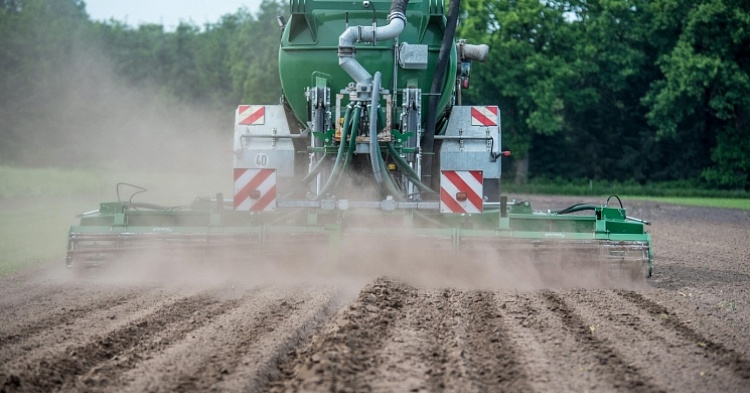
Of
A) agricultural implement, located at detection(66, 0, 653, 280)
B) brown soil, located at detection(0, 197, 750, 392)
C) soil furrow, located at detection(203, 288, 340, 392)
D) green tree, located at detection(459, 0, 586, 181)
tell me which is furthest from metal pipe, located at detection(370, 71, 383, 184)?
green tree, located at detection(459, 0, 586, 181)

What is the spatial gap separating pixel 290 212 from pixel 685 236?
11.1m

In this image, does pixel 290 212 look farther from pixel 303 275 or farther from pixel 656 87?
pixel 656 87

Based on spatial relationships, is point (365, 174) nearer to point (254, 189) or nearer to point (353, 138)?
point (353, 138)

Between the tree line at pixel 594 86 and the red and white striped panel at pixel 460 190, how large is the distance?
33.0m

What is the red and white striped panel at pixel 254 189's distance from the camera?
11328 millimetres

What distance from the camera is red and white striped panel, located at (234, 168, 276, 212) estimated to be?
1133 centimetres

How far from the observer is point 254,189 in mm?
11352

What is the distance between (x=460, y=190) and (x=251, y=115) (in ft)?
9.33

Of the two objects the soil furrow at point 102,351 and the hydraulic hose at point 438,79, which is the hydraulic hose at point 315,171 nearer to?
the hydraulic hose at point 438,79

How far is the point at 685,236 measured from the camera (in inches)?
799

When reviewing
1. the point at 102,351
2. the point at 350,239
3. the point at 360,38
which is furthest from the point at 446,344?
the point at 360,38

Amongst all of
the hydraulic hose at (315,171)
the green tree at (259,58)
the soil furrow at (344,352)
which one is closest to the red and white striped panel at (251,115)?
the hydraulic hose at (315,171)

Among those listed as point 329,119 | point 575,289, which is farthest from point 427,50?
point 575,289

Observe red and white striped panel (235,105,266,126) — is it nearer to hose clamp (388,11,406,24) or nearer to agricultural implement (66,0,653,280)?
agricultural implement (66,0,653,280)
